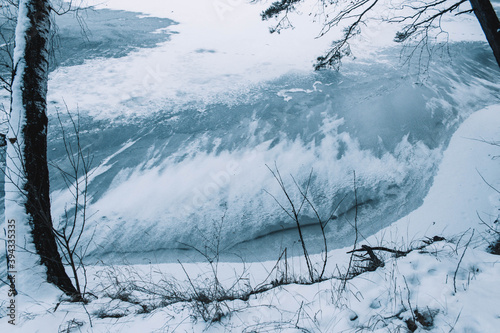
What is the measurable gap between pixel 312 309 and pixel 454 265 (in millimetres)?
981

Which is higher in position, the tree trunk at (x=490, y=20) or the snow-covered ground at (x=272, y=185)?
the tree trunk at (x=490, y=20)

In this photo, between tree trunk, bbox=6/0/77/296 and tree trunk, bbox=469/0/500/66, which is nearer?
tree trunk, bbox=6/0/77/296

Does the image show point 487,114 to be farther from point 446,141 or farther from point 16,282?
point 16,282

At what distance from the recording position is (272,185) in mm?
3814

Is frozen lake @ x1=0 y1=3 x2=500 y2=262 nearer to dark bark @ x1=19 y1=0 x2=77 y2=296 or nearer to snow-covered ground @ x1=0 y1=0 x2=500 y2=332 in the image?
snow-covered ground @ x1=0 y1=0 x2=500 y2=332

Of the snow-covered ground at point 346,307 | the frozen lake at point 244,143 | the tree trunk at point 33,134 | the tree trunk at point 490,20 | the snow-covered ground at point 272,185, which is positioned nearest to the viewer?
the snow-covered ground at point 346,307

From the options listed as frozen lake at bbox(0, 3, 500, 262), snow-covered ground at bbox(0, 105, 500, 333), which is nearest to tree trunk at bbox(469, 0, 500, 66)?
frozen lake at bbox(0, 3, 500, 262)

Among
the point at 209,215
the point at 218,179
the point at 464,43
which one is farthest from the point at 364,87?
the point at 464,43

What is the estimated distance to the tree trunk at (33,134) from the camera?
199 cm

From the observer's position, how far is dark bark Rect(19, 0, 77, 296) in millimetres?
2013

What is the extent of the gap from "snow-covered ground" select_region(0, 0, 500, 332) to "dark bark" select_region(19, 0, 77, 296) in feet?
0.77

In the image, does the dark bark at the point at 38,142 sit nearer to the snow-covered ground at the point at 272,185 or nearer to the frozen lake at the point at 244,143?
the snow-covered ground at the point at 272,185

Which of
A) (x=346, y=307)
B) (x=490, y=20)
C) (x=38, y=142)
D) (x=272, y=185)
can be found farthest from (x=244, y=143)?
(x=490, y=20)

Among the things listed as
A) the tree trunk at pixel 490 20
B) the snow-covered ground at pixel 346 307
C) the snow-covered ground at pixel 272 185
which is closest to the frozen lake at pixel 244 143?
the snow-covered ground at pixel 272 185
